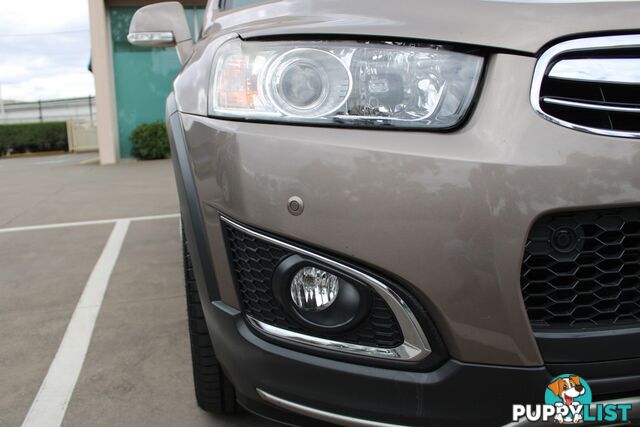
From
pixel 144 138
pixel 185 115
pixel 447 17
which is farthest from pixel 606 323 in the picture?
pixel 144 138

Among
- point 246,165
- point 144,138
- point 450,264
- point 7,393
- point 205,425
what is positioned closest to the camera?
point 450,264

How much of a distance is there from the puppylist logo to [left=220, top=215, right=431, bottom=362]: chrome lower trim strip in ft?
0.80

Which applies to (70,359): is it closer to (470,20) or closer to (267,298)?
(267,298)

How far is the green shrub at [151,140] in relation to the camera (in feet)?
41.8

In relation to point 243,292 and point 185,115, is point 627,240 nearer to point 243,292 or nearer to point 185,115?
point 243,292

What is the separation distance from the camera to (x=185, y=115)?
145 centimetres

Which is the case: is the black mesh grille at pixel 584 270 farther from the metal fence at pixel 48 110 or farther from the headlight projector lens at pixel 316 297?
the metal fence at pixel 48 110

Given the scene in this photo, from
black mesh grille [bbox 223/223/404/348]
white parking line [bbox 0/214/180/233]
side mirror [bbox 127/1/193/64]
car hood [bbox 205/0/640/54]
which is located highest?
side mirror [bbox 127/1/193/64]

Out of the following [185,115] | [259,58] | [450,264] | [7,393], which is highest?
[259,58]

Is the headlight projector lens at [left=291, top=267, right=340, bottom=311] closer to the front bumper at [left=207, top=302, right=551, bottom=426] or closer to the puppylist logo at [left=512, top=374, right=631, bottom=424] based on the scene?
the front bumper at [left=207, top=302, right=551, bottom=426]

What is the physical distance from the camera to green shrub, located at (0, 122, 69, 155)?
21.8m

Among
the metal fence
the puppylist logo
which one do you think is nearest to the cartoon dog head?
the puppylist logo

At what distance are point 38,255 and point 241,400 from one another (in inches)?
140

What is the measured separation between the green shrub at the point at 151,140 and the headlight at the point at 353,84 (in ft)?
39.1
